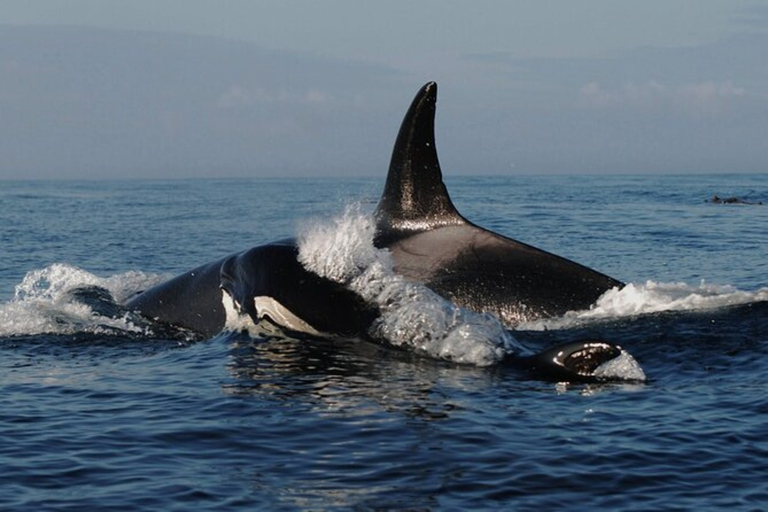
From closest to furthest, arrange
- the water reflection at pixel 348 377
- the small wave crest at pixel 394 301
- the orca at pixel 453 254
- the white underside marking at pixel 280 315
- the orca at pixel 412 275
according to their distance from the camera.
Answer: the water reflection at pixel 348 377 → the small wave crest at pixel 394 301 → the white underside marking at pixel 280 315 → the orca at pixel 412 275 → the orca at pixel 453 254

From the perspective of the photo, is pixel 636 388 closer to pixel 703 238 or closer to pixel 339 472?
pixel 339 472

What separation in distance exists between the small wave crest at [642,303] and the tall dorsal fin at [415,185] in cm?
210

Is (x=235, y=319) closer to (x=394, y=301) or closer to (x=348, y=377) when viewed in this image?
(x=394, y=301)

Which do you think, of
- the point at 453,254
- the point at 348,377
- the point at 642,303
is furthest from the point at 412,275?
the point at 348,377

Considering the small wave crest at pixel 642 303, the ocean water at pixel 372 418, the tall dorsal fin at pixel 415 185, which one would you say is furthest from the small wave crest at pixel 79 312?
the small wave crest at pixel 642 303

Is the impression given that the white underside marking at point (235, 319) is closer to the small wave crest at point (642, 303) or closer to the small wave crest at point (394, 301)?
the small wave crest at point (394, 301)

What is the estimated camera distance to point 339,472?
874cm

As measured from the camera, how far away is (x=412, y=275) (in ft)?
50.7

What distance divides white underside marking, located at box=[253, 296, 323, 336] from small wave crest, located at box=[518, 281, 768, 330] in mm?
2809

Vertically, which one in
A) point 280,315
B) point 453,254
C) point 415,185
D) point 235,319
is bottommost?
point 235,319

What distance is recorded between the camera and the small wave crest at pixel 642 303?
1500cm

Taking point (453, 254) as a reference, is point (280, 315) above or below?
below

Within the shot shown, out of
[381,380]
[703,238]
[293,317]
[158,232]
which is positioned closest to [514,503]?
[381,380]

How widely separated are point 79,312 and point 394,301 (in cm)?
557
